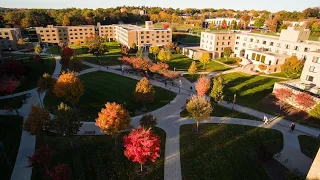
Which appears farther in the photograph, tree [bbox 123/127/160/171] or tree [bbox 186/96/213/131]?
tree [bbox 186/96/213/131]

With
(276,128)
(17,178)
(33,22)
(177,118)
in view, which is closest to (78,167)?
(17,178)

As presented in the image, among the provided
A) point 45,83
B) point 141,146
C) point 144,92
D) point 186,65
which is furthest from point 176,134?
point 186,65

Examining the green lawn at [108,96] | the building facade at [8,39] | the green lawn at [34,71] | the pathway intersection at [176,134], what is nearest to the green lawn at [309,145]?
the pathway intersection at [176,134]

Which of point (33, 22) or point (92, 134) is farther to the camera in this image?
point (33, 22)

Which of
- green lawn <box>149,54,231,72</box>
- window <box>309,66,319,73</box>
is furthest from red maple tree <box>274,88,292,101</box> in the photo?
green lawn <box>149,54,231,72</box>

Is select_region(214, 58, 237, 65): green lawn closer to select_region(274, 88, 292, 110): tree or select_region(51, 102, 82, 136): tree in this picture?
select_region(274, 88, 292, 110): tree

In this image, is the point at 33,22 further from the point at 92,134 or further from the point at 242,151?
the point at 242,151

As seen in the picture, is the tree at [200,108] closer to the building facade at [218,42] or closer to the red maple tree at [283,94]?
the red maple tree at [283,94]

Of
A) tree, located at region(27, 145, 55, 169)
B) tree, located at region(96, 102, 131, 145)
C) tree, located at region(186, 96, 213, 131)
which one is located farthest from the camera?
tree, located at region(186, 96, 213, 131)
